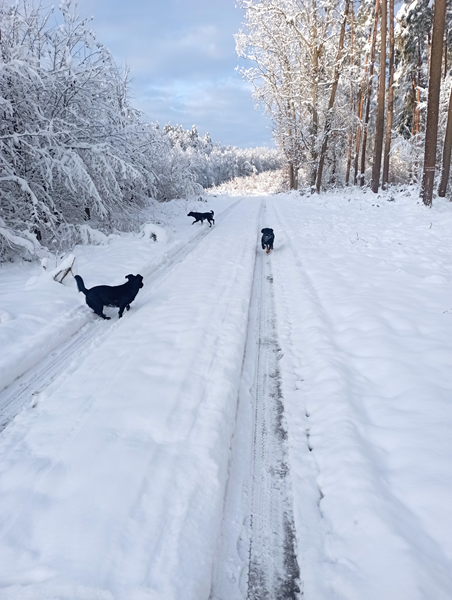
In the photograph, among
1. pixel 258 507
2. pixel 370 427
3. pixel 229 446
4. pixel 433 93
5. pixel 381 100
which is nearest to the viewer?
pixel 258 507

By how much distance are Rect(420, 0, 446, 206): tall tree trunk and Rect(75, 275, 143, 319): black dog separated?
1108 centimetres

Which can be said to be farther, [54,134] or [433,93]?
[433,93]

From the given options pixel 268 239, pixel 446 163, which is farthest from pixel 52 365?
pixel 446 163

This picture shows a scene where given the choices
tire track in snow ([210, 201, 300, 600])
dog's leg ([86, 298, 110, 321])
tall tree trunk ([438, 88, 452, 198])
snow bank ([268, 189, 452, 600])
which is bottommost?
tire track in snow ([210, 201, 300, 600])

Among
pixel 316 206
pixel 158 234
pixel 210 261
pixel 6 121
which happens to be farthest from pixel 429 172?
pixel 6 121

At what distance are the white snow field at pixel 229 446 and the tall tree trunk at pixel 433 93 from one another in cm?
762

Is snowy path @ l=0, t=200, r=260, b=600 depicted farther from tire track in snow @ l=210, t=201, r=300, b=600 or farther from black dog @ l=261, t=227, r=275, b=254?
black dog @ l=261, t=227, r=275, b=254

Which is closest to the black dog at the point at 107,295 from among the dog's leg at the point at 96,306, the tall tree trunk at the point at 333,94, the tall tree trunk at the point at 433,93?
the dog's leg at the point at 96,306

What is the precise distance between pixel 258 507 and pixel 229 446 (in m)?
0.50

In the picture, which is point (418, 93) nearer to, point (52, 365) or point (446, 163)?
point (446, 163)

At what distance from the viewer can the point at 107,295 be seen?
4859mm

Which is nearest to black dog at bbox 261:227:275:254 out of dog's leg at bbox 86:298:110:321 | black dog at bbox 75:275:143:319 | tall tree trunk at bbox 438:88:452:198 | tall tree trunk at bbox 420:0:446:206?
black dog at bbox 75:275:143:319

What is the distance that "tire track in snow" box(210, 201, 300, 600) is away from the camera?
5.77ft

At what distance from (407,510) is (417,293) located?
4109mm
